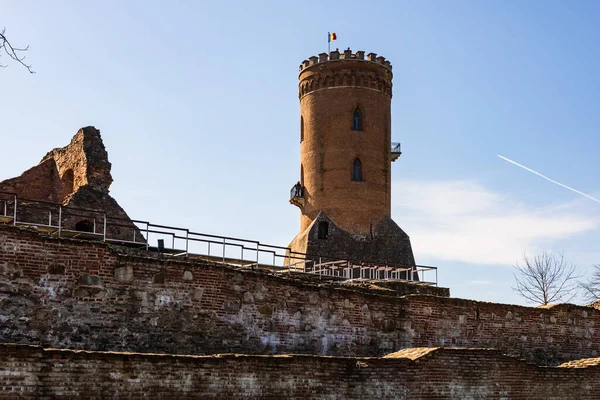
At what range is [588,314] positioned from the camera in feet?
74.4

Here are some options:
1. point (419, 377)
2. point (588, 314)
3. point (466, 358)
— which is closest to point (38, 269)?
point (419, 377)

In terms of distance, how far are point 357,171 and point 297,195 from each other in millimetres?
2743

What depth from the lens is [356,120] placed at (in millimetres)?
34094

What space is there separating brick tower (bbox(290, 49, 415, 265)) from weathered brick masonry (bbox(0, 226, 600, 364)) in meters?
12.5

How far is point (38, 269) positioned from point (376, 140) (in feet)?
73.4

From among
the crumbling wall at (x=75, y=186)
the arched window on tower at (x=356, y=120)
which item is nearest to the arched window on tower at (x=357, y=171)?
the arched window on tower at (x=356, y=120)

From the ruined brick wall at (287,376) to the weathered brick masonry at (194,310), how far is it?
2210 mm

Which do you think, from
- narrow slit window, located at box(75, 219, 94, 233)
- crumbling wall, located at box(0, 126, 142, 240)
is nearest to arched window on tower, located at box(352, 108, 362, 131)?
crumbling wall, located at box(0, 126, 142, 240)

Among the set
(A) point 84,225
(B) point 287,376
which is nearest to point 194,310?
(B) point 287,376

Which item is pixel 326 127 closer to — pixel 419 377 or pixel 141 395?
pixel 419 377

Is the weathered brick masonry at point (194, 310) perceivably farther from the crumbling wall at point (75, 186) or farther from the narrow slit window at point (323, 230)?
the narrow slit window at point (323, 230)

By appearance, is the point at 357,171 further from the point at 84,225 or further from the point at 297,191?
the point at 84,225

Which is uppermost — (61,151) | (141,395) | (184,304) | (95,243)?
(61,151)

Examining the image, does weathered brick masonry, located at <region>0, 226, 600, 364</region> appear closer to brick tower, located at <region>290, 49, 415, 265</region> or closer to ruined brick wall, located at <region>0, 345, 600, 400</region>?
ruined brick wall, located at <region>0, 345, 600, 400</region>
